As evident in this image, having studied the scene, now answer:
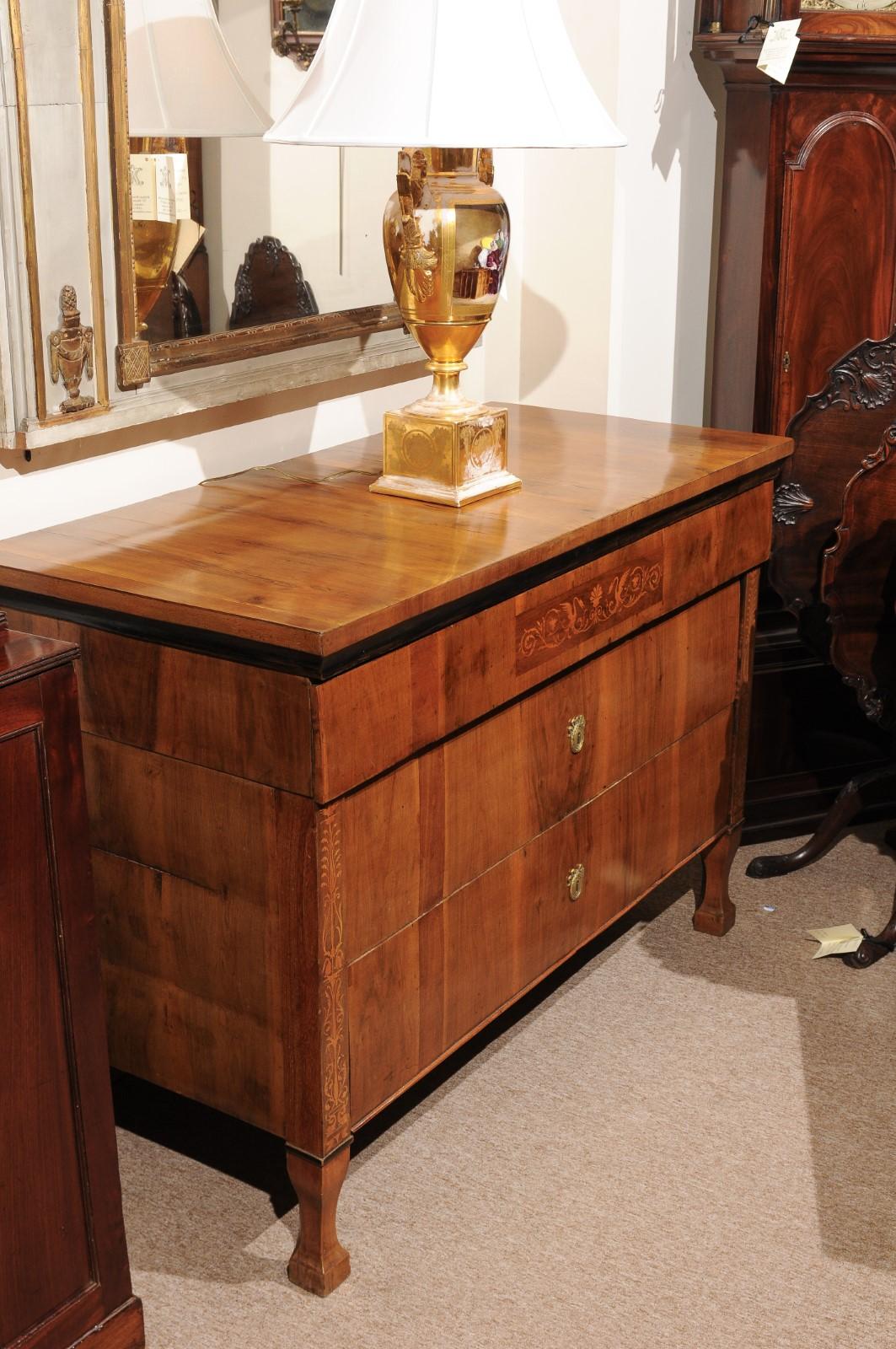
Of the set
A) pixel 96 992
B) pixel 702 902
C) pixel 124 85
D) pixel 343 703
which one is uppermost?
pixel 124 85

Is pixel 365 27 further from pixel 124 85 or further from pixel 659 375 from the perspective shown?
pixel 659 375

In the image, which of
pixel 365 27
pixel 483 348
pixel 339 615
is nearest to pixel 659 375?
pixel 483 348

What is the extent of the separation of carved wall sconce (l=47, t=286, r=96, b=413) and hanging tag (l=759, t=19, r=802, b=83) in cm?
153

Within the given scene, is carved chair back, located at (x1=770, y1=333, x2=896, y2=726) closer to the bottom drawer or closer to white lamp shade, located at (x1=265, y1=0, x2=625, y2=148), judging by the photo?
the bottom drawer

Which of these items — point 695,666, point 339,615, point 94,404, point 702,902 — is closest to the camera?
point 339,615

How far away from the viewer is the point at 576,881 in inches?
94.1

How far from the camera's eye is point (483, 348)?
3.06 meters

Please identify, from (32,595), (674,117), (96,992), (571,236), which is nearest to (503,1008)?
(96,992)

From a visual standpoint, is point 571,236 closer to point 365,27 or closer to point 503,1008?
point 365,27

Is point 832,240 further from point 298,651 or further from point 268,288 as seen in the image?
point 298,651

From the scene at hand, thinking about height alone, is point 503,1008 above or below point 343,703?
below

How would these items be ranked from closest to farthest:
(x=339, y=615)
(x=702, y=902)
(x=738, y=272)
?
(x=339, y=615)
(x=702, y=902)
(x=738, y=272)

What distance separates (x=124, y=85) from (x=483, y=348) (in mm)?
1125

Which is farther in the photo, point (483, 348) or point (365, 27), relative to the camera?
point (483, 348)
